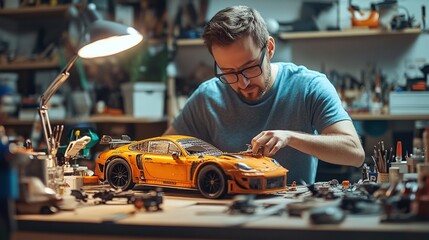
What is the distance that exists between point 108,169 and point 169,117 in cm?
225

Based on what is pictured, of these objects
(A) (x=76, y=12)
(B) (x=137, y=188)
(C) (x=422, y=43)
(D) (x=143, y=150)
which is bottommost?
(B) (x=137, y=188)

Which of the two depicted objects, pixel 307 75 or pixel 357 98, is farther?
pixel 357 98

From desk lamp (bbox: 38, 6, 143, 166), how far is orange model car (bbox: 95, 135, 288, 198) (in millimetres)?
159

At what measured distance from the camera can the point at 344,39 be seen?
392cm

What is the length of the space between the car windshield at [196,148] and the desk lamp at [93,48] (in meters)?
0.37

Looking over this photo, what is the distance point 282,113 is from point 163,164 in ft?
2.56

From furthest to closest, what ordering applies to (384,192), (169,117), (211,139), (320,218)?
(169,117) < (211,139) < (384,192) < (320,218)

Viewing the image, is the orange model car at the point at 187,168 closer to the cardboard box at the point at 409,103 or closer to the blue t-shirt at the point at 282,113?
the blue t-shirt at the point at 282,113

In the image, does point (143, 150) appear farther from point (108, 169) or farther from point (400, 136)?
point (400, 136)

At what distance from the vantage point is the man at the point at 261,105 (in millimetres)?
2049

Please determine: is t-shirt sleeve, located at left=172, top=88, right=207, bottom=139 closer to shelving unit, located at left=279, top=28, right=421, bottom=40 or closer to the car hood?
the car hood

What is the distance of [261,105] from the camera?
236cm

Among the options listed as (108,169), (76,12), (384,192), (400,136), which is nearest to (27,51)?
(76,12)

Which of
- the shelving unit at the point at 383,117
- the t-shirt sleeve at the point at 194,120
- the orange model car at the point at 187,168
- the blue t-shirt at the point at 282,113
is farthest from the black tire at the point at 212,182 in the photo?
the shelving unit at the point at 383,117
